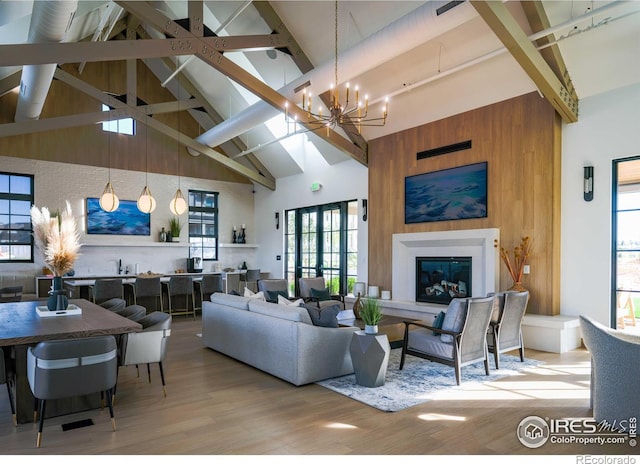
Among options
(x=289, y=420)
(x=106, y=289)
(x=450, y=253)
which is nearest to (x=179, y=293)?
(x=106, y=289)

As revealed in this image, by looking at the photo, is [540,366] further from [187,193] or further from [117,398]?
[187,193]

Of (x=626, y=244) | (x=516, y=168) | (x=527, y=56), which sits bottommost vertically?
(x=626, y=244)

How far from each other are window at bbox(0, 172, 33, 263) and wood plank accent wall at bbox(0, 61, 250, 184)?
1.88 feet

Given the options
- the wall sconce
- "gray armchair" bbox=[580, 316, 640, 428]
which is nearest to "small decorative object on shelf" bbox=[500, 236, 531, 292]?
the wall sconce

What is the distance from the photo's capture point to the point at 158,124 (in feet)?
32.0

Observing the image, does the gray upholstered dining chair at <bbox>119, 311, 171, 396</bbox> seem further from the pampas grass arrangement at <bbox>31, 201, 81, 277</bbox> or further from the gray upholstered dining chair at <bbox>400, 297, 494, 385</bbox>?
the gray upholstered dining chair at <bbox>400, 297, 494, 385</bbox>

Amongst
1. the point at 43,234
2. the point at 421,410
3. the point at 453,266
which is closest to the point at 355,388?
the point at 421,410

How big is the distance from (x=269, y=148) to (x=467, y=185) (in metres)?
5.45

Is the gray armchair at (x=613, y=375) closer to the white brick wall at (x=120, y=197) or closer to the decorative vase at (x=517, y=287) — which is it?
the decorative vase at (x=517, y=287)

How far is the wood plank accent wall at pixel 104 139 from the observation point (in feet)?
30.2

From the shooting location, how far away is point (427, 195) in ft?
25.7

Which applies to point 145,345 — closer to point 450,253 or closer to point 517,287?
point 517,287

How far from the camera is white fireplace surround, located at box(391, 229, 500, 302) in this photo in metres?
6.78

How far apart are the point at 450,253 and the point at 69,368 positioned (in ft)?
19.8
